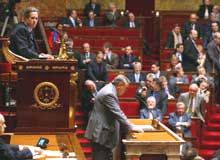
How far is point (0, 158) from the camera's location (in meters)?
6.85

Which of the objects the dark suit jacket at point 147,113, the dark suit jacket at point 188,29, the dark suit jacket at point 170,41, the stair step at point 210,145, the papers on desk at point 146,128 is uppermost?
the dark suit jacket at point 188,29

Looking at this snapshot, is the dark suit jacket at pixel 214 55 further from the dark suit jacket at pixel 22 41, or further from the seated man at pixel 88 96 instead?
the dark suit jacket at pixel 22 41

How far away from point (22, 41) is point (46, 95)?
739 millimetres

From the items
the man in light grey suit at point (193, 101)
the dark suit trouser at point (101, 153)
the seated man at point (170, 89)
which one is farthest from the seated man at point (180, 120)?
the dark suit trouser at point (101, 153)

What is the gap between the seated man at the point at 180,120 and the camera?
1209 cm

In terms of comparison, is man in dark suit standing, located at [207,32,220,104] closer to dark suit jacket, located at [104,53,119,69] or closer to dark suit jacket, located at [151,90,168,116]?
dark suit jacket, located at [104,53,119,69]

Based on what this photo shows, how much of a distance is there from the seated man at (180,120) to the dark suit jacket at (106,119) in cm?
402

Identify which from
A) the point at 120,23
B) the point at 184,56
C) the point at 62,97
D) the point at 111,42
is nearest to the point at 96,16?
the point at 120,23

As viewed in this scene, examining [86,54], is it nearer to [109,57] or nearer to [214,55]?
[109,57]

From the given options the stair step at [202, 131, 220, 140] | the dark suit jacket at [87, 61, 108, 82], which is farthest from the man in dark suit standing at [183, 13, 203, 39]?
the stair step at [202, 131, 220, 140]

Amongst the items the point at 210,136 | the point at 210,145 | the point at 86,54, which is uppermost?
the point at 86,54

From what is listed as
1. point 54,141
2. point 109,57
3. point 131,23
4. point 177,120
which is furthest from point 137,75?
point 54,141

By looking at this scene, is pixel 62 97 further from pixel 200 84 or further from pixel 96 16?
pixel 96 16

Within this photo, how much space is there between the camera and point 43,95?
8.98 meters
